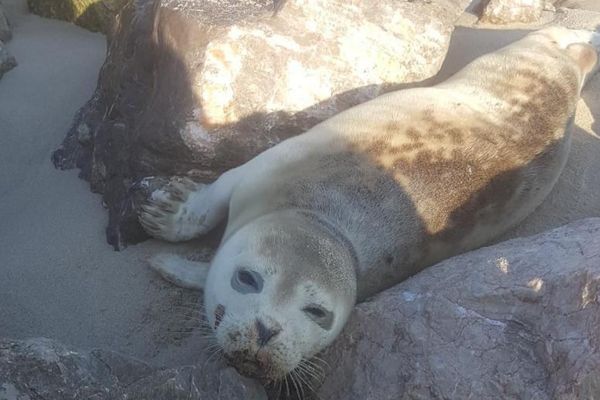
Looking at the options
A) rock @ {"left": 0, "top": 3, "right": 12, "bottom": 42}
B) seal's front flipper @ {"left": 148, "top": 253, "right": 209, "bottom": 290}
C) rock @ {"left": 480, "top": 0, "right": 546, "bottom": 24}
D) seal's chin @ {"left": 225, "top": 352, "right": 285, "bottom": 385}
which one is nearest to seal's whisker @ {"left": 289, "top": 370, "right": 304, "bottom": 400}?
seal's chin @ {"left": 225, "top": 352, "right": 285, "bottom": 385}

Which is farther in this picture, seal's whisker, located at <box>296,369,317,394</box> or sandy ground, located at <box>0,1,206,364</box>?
sandy ground, located at <box>0,1,206,364</box>

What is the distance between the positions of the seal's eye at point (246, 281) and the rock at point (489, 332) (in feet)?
1.35

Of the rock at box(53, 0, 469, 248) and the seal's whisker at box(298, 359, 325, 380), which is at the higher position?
the rock at box(53, 0, 469, 248)

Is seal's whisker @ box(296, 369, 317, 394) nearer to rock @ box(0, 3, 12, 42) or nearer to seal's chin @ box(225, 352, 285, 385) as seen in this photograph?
seal's chin @ box(225, 352, 285, 385)

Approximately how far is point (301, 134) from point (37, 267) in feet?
4.62

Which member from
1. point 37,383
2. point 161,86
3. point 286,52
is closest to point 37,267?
point 161,86

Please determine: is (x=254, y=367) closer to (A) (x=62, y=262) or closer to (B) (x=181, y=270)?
(B) (x=181, y=270)

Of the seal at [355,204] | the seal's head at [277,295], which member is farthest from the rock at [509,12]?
the seal's head at [277,295]

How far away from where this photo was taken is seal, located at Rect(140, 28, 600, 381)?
2650 mm

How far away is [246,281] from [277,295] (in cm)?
16

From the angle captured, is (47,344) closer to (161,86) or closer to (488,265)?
(488,265)

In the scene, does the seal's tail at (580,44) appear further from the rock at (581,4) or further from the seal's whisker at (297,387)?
the seal's whisker at (297,387)

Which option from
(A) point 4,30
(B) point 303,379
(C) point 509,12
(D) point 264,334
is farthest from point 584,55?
(A) point 4,30

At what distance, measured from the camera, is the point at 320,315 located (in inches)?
106
